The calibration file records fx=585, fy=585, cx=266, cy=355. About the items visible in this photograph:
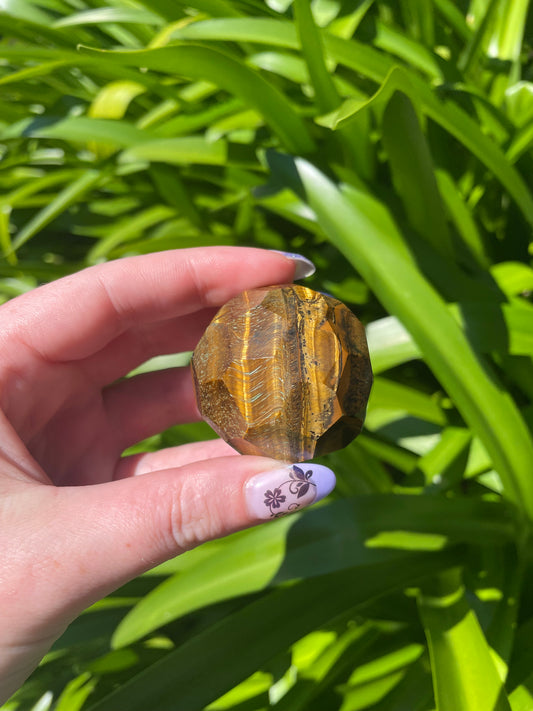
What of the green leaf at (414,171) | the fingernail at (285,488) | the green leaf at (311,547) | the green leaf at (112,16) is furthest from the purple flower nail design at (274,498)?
the green leaf at (112,16)

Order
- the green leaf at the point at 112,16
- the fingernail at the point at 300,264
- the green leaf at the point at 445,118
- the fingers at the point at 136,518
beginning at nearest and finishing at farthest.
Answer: the fingers at the point at 136,518 → the green leaf at the point at 445,118 → the fingernail at the point at 300,264 → the green leaf at the point at 112,16

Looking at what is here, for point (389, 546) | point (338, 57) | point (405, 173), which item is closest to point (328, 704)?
→ point (389, 546)

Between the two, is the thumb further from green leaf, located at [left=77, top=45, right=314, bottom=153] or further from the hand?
green leaf, located at [left=77, top=45, right=314, bottom=153]

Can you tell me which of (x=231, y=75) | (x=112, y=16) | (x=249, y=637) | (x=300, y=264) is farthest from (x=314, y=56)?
(x=249, y=637)

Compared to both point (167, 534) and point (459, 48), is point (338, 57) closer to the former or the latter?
point (459, 48)

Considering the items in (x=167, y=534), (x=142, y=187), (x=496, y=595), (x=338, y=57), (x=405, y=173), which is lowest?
(x=496, y=595)

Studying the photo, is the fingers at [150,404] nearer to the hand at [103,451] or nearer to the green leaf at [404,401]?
the hand at [103,451]
